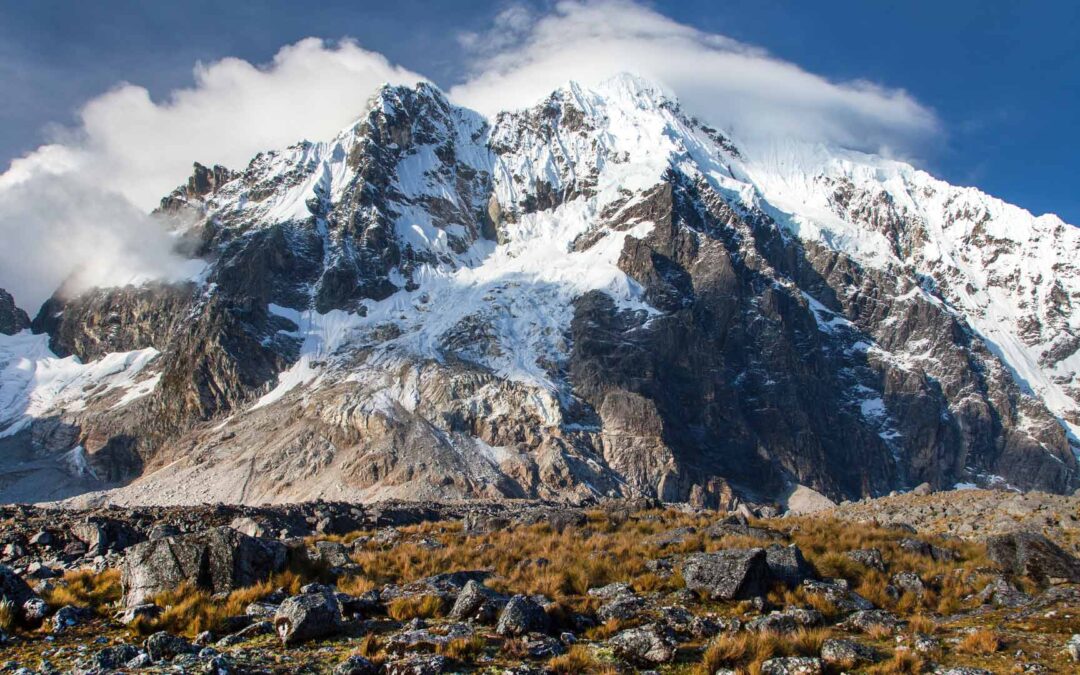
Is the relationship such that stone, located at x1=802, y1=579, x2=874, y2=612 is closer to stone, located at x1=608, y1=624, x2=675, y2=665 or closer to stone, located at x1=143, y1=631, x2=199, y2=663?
stone, located at x1=608, y1=624, x2=675, y2=665

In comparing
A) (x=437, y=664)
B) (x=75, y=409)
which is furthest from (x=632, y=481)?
(x=437, y=664)

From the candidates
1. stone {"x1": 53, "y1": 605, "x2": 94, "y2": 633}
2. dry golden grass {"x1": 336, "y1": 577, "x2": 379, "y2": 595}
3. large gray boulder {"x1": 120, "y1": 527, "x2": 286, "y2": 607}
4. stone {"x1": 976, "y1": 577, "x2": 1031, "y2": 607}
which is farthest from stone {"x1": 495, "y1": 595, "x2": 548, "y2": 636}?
stone {"x1": 976, "y1": 577, "x2": 1031, "y2": 607}

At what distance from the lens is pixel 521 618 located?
523 inches

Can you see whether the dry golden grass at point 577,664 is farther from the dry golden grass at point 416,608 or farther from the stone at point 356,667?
the dry golden grass at point 416,608

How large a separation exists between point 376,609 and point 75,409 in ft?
650

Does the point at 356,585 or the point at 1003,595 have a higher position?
the point at 1003,595

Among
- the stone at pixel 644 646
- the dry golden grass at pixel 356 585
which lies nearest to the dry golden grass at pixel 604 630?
the stone at pixel 644 646

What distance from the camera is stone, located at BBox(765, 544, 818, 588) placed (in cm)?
1764

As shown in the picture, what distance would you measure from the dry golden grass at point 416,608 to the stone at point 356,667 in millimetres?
3203

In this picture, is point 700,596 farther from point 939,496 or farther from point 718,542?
point 939,496

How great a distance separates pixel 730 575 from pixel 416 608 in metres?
6.43

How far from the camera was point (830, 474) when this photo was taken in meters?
191

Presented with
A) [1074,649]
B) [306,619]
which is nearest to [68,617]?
[306,619]

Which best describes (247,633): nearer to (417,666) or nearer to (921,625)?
(417,666)
